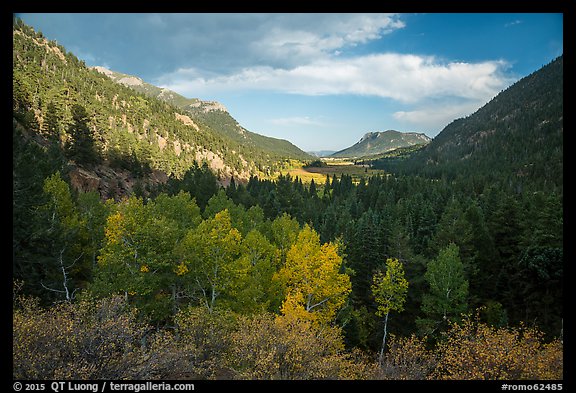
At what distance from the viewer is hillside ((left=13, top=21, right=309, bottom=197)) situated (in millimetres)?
83688

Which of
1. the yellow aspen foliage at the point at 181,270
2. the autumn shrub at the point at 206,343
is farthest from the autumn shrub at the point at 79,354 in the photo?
the yellow aspen foliage at the point at 181,270

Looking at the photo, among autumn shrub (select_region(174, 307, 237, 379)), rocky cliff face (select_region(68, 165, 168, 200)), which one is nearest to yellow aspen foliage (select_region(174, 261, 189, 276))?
autumn shrub (select_region(174, 307, 237, 379))

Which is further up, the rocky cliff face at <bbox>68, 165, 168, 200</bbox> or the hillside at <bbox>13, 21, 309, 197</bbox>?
the hillside at <bbox>13, 21, 309, 197</bbox>

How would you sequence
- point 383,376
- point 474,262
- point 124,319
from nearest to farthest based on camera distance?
point 124,319 → point 383,376 → point 474,262

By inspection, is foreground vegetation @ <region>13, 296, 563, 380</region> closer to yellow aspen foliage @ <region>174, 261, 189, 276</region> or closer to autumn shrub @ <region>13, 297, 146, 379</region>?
autumn shrub @ <region>13, 297, 146, 379</region>

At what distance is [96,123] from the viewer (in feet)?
401

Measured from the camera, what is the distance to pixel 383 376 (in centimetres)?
1706

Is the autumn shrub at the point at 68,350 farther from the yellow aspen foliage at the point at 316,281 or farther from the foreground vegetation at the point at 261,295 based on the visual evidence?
the yellow aspen foliage at the point at 316,281

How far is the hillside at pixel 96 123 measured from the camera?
8369cm

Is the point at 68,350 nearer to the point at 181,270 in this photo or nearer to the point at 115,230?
the point at 181,270

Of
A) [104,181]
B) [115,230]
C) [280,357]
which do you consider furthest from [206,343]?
[104,181]
